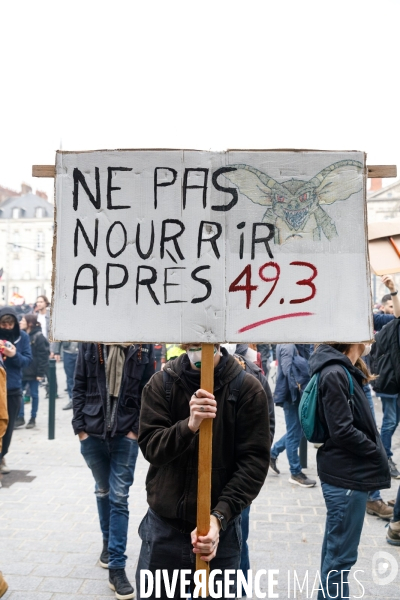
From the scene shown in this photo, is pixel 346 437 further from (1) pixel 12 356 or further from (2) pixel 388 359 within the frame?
(1) pixel 12 356

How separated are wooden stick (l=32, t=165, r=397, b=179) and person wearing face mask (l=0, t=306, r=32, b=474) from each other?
408cm

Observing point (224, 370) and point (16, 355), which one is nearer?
point (224, 370)

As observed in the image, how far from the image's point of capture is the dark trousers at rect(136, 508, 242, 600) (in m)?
2.64

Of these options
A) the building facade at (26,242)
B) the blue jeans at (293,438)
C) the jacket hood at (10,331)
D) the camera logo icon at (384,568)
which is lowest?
the camera logo icon at (384,568)

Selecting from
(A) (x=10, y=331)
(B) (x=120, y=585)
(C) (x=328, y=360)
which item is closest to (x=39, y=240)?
(A) (x=10, y=331)

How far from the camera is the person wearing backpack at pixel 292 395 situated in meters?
6.39

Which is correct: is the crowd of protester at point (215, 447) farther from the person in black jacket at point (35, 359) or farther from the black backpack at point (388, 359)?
the person in black jacket at point (35, 359)

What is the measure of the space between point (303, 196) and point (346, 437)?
1512mm

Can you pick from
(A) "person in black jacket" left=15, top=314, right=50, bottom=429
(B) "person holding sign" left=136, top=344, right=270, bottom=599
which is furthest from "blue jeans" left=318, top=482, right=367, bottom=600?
(A) "person in black jacket" left=15, top=314, right=50, bottom=429

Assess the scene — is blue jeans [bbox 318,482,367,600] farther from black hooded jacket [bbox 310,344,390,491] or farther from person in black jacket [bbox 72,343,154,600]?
person in black jacket [bbox 72,343,154,600]

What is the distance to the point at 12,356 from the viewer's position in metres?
6.93

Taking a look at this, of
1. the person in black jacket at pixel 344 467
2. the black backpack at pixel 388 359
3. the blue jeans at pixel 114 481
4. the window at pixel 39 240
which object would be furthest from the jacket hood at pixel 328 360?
the window at pixel 39 240

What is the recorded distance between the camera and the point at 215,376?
271 centimetres

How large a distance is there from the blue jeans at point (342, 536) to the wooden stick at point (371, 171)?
180cm
